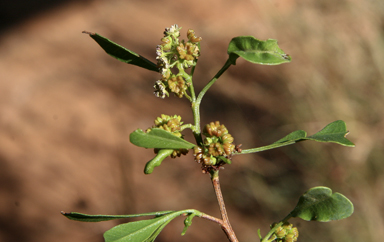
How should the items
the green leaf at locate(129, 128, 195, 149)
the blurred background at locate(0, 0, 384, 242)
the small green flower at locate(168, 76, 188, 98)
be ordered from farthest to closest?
the blurred background at locate(0, 0, 384, 242)
the small green flower at locate(168, 76, 188, 98)
the green leaf at locate(129, 128, 195, 149)

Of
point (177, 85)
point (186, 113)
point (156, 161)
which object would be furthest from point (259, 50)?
point (186, 113)

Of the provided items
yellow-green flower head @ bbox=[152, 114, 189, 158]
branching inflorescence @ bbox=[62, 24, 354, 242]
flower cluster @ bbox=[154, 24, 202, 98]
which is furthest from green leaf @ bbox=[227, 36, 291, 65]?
yellow-green flower head @ bbox=[152, 114, 189, 158]

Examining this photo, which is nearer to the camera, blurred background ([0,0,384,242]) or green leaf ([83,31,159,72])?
green leaf ([83,31,159,72])

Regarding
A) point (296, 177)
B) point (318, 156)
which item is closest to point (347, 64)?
point (318, 156)

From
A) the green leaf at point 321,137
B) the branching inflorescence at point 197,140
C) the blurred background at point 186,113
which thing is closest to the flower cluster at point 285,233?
the branching inflorescence at point 197,140

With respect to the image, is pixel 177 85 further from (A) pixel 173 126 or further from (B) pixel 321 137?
(B) pixel 321 137

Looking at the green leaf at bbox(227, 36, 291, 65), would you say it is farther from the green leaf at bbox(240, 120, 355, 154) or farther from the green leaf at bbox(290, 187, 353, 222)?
the green leaf at bbox(290, 187, 353, 222)

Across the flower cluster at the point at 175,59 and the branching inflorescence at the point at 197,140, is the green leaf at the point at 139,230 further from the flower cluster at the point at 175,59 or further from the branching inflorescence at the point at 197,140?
the flower cluster at the point at 175,59
